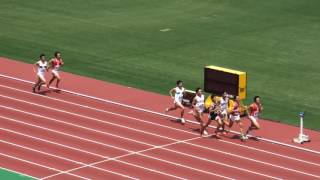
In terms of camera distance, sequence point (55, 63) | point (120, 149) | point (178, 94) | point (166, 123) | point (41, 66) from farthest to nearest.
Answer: point (55, 63)
point (41, 66)
point (166, 123)
point (178, 94)
point (120, 149)

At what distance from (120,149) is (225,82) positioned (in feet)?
19.7

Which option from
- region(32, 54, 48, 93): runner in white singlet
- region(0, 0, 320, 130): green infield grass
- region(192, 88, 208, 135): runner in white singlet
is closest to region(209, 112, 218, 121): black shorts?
region(192, 88, 208, 135): runner in white singlet

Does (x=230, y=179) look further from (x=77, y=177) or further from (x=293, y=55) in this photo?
(x=293, y=55)

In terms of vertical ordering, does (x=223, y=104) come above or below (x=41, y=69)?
below

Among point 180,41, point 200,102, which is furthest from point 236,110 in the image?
point 180,41

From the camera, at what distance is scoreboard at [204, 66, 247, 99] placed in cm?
3256

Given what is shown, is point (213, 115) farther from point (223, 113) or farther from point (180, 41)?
point (180, 41)

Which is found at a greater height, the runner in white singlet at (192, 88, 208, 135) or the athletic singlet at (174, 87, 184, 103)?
the athletic singlet at (174, 87, 184, 103)

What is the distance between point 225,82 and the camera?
33.0 meters

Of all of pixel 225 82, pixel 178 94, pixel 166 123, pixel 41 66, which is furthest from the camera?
pixel 41 66

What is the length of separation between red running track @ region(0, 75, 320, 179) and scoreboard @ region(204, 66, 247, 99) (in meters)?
2.41

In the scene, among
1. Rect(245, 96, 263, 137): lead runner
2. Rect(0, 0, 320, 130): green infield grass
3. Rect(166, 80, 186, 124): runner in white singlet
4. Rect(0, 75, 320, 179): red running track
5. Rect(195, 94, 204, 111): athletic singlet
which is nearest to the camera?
Rect(0, 75, 320, 179): red running track

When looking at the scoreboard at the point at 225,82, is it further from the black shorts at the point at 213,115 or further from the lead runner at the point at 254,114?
the black shorts at the point at 213,115

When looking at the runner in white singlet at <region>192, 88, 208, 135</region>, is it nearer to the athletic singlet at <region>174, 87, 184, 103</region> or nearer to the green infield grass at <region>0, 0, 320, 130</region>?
the athletic singlet at <region>174, 87, 184, 103</region>
